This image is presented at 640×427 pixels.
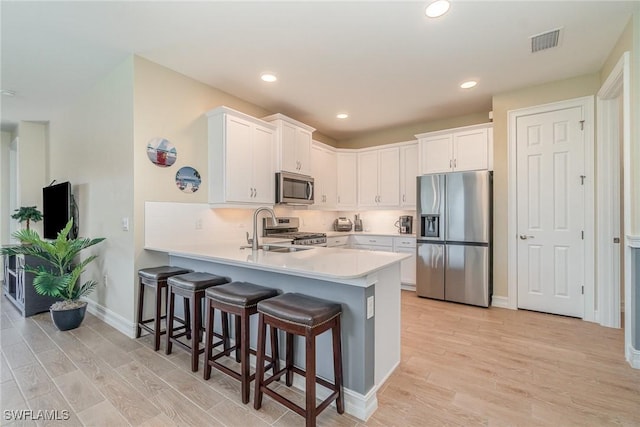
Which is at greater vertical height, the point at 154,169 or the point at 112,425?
the point at 154,169

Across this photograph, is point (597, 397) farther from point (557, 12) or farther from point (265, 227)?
point (265, 227)

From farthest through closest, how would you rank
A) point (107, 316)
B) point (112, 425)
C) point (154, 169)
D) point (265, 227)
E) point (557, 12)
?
1. point (265, 227)
2. point (107, 316)
3. point (154, 169)
4. point (557, 12)
5. point (112, 425)

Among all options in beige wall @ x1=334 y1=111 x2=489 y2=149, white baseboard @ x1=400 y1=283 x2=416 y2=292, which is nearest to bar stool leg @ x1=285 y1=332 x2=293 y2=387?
white baseboard @ x1=400 y1=283 x2=416 y2=292

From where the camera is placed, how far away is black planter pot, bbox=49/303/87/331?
2904 millimetres

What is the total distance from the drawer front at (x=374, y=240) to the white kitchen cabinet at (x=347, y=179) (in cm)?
66

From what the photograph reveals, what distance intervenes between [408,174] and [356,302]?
11.4 ft

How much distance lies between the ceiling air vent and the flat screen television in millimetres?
5410

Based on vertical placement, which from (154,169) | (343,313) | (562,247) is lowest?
(343,313)

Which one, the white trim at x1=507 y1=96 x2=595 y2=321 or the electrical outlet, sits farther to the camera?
the white trim at x1=507 y1=96 x2=595 y2=321

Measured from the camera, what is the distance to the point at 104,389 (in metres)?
1.97

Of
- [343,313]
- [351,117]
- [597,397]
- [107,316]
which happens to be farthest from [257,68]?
[597,397]

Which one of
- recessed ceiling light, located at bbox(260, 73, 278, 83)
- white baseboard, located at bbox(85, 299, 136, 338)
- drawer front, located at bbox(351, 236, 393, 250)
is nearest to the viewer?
white baseboard, located at bbox(85, 299, 136, 338)

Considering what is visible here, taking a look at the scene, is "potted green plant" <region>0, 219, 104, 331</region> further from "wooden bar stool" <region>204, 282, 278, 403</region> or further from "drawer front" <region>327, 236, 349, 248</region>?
"drawer front" <region>327, 236, 349, 248</region>

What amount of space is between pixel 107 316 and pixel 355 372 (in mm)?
2941
